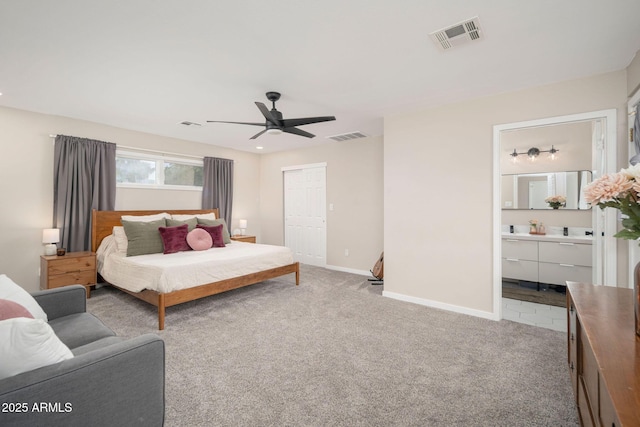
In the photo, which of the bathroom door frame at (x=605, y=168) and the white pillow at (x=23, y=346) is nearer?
Answer: the white pillow at (x=23, y=346)

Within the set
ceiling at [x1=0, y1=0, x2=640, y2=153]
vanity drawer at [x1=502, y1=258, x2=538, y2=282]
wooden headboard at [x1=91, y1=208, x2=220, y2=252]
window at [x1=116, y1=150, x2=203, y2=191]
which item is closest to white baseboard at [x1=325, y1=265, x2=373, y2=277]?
vanity drawer at [x1=502, y1=258, x2=538, y2=282]

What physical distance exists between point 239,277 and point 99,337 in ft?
6.50

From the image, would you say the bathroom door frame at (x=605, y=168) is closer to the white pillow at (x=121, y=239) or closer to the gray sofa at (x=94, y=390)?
the gray sofa at (x=94, y=390)

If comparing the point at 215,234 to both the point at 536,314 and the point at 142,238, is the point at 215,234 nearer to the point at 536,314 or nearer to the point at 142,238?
the point at 142,238

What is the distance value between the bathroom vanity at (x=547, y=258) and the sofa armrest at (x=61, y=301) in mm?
5021

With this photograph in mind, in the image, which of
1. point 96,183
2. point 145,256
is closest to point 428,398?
point 145,256

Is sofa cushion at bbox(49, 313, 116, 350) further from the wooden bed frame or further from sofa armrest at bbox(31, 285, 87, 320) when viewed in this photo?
the wooden bed frame

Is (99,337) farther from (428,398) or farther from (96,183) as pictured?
(96,183)

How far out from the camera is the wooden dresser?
31.4 inches

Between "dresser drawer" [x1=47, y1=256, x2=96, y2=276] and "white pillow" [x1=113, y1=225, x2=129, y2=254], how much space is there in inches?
13.9

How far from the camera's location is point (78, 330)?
1743 mm

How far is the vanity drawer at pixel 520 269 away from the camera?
4156mm

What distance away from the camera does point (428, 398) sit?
183 cm

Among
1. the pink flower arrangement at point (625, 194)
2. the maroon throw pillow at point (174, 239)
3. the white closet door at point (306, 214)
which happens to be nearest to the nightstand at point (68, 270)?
the maroon throw pillow at point (174, 239)
